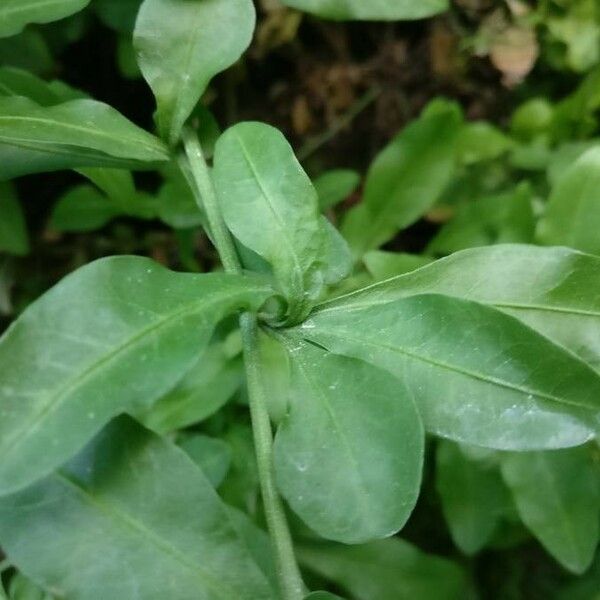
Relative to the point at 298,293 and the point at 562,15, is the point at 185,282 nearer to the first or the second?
the point at 298,293

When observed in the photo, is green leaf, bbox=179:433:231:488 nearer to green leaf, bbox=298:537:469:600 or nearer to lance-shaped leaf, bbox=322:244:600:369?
green leaf, bbox=298:537:469:600

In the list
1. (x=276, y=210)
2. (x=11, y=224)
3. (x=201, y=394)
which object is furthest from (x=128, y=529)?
(x=11, y=224)

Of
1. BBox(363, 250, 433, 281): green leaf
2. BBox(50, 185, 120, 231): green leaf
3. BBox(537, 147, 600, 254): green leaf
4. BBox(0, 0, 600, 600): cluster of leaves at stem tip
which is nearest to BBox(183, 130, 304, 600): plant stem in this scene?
BBox(0, 0, 600, 600): cluster of leaves at stem tip

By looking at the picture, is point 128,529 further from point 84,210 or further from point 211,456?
point 84,210

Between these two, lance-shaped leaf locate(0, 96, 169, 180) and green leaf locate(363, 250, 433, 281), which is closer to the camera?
lance-shaped leaf locate(0, 96, 169, 180)

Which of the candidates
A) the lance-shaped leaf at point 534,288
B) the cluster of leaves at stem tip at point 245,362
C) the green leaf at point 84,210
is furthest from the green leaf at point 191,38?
the green leaf at point 84,210
